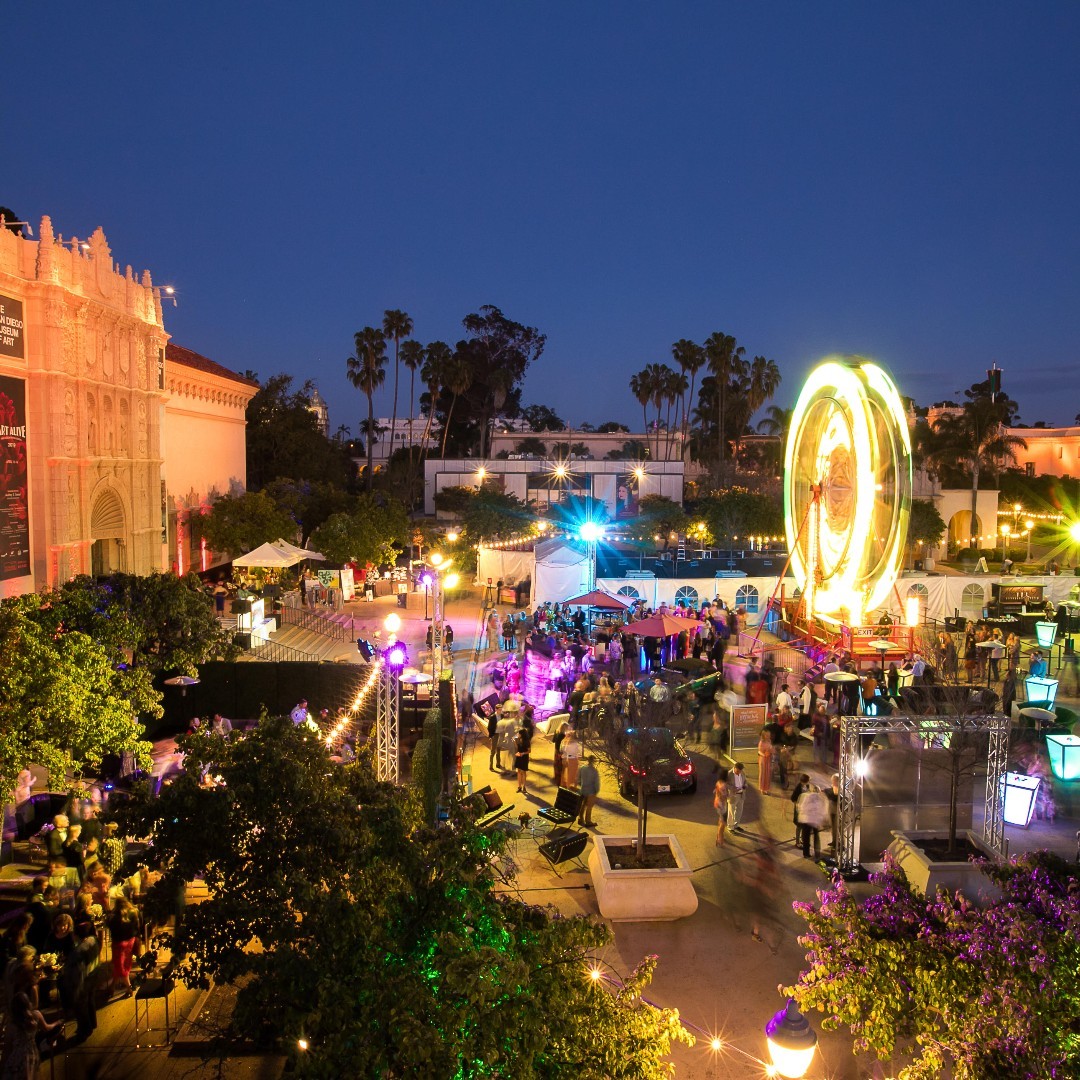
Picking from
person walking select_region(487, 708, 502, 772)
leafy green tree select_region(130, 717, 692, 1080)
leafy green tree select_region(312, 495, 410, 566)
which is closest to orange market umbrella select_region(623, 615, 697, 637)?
person walking select_region(487, 708, 502, 772)

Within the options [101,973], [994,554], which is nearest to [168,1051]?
[101,973]

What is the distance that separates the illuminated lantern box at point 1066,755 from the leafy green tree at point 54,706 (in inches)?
567

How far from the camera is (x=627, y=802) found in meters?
14.3

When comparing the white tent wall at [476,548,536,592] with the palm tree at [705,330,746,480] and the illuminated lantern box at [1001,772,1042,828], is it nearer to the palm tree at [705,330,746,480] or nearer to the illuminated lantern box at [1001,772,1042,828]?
the illuminated lantern box at [1001,772,1042,828]

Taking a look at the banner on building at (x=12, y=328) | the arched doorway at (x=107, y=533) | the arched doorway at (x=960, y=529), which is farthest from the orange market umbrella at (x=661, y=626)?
the arched doorway at (x=960, y=529)

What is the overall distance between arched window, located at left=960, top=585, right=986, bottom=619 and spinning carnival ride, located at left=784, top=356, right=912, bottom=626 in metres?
6.67

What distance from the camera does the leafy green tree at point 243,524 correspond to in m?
35.7

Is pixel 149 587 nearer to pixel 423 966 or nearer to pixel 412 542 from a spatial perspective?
pixel 423 966

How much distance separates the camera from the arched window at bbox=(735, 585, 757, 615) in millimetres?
28078

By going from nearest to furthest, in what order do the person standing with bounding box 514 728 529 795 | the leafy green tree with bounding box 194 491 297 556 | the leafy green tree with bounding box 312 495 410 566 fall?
1. the person standing with bounding box 514 728 529 795
2. the leafy green tree with bounding box 312 495 410 566
3. the leafy green tree with bounding box 194 491 297 556

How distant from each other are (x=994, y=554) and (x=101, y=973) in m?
52.5

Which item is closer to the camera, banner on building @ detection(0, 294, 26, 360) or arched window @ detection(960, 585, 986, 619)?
banner on building @ detection(0, 294, 26, 360)

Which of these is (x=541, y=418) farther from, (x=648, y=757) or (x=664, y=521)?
(x=648, y=757)

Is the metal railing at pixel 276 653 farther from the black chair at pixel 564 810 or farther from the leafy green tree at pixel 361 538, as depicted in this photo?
the black chair at pixel 564 810
